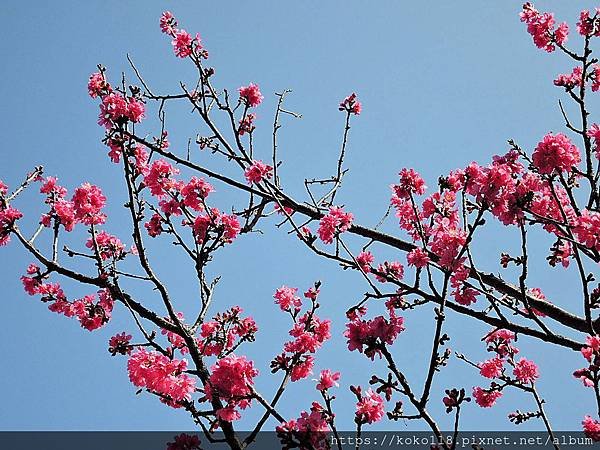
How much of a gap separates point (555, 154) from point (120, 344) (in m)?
3.89

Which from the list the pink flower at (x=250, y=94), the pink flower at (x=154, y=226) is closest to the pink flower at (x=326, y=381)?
the pink flower at (x=154, y=226)

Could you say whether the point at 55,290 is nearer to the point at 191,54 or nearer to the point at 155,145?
the point at 155,145

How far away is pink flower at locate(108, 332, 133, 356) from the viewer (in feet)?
16.1

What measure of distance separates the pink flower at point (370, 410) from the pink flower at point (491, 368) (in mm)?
2722

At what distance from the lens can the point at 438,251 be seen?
13.5ft

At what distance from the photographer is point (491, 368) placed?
598 centimetres

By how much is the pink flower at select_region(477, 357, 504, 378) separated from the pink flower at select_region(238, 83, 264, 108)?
402 centimetres

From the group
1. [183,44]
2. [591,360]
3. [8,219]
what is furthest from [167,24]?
[591,360]

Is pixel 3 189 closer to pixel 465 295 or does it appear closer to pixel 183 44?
pixel 183 44

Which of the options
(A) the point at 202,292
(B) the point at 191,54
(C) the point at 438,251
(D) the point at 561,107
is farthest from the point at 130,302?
(D) the point at 561,107

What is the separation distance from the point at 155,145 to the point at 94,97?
102cm

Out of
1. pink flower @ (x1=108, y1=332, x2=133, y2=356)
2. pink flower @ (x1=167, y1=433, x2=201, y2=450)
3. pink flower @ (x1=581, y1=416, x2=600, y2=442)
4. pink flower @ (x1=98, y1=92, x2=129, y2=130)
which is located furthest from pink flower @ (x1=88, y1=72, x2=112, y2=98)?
pink flower @ (x1=581, y1=416, x2=600, y2=442)

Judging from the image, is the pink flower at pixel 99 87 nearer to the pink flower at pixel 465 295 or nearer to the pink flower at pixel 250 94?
the pink flower at pixel 250 94

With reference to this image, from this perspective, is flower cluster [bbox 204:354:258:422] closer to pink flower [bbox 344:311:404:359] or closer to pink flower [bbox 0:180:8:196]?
pink flower [bbox 344:311:404:359]
